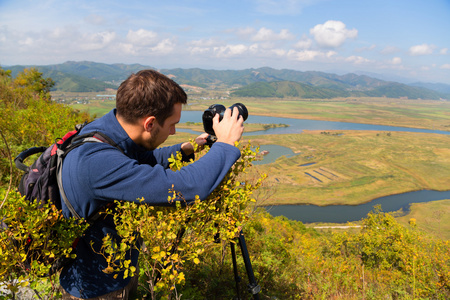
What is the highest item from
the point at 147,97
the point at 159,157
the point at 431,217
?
the point at 147,97

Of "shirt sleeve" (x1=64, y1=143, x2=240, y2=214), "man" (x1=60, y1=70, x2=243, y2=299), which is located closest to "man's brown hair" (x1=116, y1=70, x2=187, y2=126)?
"man" (x1=60, y1=70, x2=243, y2=299)

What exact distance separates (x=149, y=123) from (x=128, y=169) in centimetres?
34

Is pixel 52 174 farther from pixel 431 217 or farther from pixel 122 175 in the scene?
pixel 431 217

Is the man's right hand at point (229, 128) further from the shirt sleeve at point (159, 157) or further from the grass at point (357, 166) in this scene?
the grass at point (357, 166)

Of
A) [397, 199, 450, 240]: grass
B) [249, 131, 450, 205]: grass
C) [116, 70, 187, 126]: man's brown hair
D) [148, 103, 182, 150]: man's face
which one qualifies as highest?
[116, 70, 187, 126]: man's brown hair

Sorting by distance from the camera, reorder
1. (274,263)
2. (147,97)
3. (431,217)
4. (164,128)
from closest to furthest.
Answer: (147,97), (164,128), (274,263), (431,217)

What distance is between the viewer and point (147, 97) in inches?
53.6

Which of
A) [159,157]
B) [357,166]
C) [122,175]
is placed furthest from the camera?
[357,166]

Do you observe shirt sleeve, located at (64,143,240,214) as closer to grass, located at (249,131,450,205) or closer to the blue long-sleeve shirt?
the blue long-sleeve shirt

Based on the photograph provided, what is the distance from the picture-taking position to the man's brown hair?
137cm

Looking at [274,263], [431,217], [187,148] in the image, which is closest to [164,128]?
[187,148]

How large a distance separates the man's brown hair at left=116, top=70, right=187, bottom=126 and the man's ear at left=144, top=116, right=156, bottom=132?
19mm

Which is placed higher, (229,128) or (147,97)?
(147,97)

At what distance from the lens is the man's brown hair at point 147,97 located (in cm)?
137
